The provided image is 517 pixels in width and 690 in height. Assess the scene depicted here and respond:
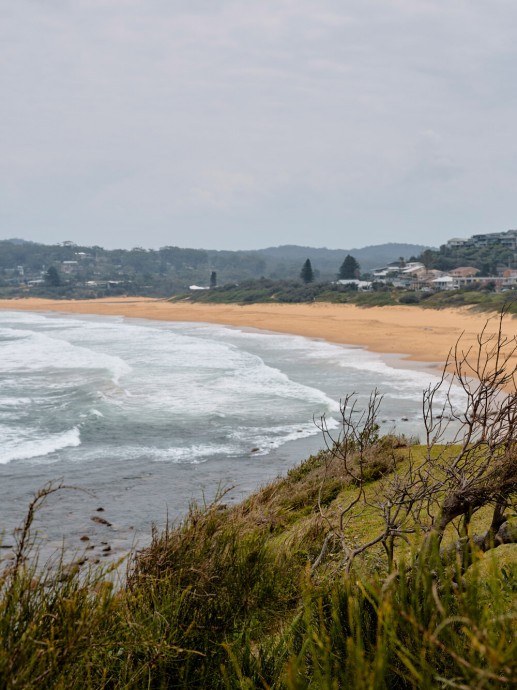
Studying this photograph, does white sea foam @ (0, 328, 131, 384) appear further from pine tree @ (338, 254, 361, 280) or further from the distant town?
pine tree @ (338, 254, 361, 280)

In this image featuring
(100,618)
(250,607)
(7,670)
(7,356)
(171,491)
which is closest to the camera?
(7,670)

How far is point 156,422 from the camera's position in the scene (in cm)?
1775

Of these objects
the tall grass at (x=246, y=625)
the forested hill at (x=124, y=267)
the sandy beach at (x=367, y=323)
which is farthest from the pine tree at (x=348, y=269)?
the tall grass at (x=246, y=625)

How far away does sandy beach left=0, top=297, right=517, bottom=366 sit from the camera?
110ft

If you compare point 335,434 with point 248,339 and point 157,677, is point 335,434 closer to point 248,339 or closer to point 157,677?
point 157,677

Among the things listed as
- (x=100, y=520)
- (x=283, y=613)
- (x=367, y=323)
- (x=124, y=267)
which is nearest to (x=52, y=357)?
(x=100, y=520)

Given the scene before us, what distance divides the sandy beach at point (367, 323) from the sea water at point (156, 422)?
9.82 ft

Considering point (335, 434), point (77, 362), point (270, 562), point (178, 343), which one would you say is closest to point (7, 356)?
point (77, 362)

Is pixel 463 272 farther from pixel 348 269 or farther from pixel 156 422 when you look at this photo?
pixel 156 422

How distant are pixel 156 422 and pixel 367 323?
1168 inches

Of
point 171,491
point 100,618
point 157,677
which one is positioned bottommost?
point 171,491

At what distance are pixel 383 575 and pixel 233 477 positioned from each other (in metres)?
8.55

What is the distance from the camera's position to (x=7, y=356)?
105 feet

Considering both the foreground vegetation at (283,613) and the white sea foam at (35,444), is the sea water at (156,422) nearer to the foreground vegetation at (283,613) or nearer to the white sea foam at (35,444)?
the white sea foam at (35,444)
